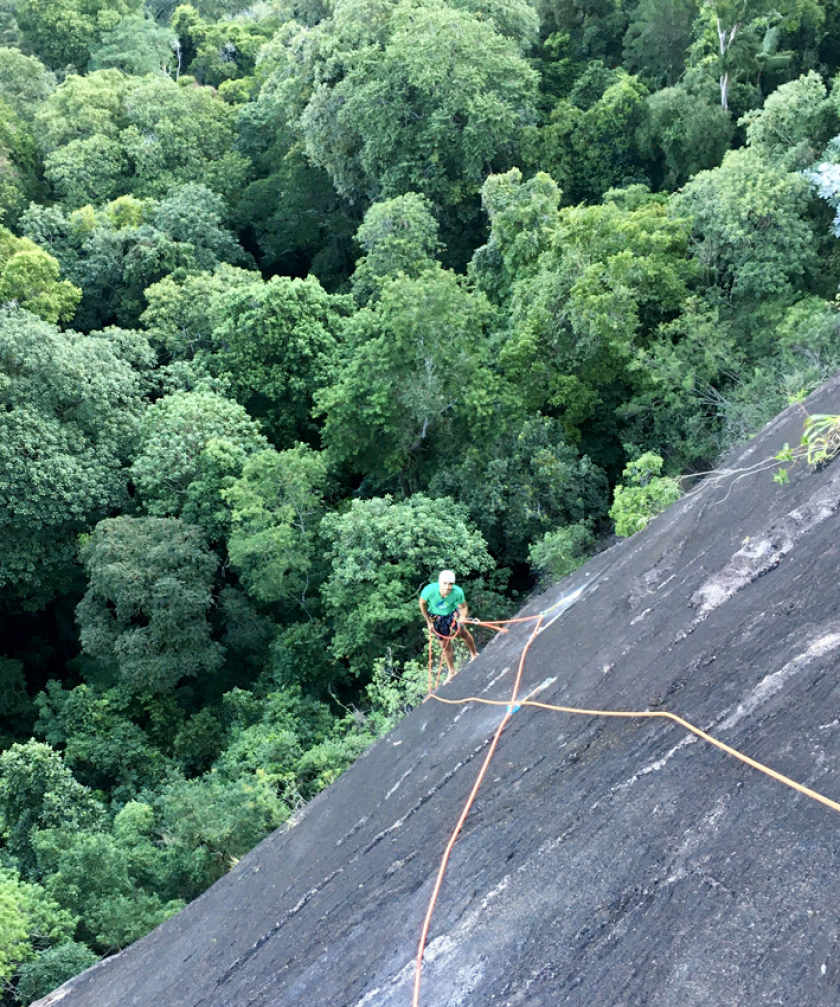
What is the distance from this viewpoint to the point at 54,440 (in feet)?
56.7

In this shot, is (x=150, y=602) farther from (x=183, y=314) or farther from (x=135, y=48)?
(x=135, y=48)

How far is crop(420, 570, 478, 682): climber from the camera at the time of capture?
8617mm

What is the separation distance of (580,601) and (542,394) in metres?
11.0

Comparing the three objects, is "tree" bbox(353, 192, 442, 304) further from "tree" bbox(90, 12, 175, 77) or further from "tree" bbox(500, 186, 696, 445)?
"tree" bbox(90, 12, 175, 77)

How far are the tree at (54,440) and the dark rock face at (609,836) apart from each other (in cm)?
1217

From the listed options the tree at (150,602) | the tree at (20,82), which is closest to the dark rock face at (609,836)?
the tree at (150,602)

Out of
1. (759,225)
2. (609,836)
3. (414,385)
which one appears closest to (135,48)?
(414,385)

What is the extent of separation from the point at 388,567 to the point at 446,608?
218 inches

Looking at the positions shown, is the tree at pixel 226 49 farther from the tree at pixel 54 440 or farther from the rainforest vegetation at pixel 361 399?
the tree at pixel 54 440

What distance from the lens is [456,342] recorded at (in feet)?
56.1

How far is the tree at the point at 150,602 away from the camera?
613 inches

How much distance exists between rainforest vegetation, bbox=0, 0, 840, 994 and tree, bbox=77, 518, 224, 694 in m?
0.06

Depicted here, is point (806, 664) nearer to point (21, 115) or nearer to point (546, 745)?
point (546, 745)

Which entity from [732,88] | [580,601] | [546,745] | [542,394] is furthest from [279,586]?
[732,88]
